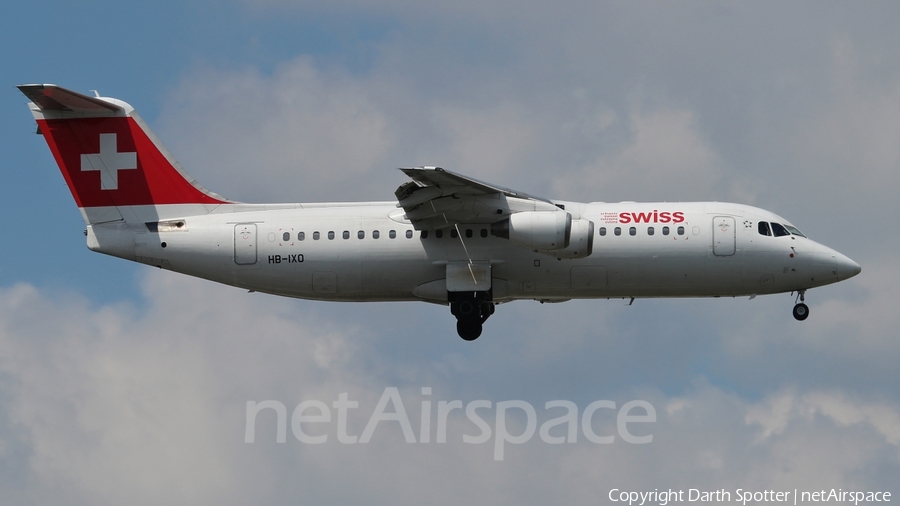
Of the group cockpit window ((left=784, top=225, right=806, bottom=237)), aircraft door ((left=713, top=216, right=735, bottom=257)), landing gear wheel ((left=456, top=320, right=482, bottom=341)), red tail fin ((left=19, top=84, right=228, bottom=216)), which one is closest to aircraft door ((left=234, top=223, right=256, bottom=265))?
red tail fin ((left=19, top=84, right=228, bottom=216))

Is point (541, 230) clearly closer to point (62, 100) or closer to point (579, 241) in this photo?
point (579, 241)

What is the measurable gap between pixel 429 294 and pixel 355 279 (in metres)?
1.65

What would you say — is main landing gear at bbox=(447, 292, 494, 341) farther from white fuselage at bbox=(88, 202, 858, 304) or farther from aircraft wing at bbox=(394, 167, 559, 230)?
aircraft wing at bbox=(394, 167, 559, 230)

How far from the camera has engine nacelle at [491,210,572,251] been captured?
988 inches

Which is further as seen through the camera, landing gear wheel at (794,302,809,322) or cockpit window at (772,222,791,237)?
landing gear wheel at (794,302,809,322)

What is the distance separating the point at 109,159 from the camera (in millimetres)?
27734

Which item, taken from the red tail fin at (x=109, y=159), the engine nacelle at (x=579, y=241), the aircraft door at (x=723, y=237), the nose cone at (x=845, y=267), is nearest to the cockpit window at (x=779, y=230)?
the aircraft door at (x=723, y=237)

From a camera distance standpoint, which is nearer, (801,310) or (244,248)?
(244,248)

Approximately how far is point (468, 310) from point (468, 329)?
0.56m

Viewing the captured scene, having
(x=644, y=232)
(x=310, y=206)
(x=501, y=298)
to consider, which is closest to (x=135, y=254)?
(x=310, y=206)

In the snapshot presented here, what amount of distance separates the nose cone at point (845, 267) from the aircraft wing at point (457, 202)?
6462 millimetres

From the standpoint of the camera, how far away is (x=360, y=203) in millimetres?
27266

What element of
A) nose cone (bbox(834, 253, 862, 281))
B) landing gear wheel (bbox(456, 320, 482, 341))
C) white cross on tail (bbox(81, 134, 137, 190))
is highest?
white cross on tail (bbox(81, 134, 137, 190))

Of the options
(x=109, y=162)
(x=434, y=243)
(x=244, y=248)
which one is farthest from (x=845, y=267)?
(x=109, y=162)
